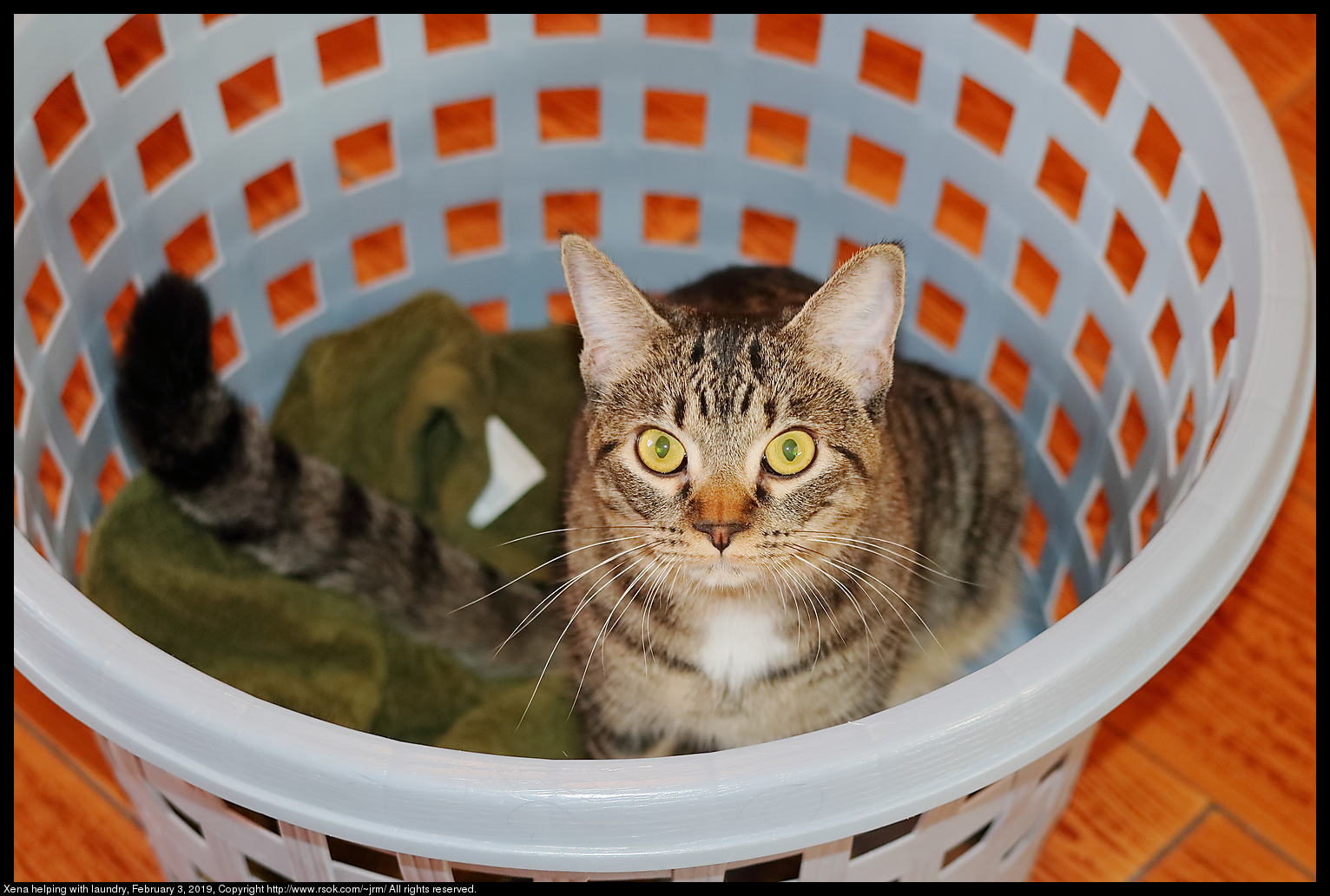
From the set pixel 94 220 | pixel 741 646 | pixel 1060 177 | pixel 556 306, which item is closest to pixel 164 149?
pixel 94 220

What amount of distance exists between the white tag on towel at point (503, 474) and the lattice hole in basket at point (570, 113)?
515mm

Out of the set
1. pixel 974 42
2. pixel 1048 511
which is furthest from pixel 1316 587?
pixel 974 42

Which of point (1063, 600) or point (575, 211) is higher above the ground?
point (575, 211)

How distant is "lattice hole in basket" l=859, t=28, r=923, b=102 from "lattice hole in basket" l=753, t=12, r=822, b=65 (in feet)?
0.32

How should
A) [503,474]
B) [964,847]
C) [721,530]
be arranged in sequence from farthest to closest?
[503,474] → [964,847] → [721,530]

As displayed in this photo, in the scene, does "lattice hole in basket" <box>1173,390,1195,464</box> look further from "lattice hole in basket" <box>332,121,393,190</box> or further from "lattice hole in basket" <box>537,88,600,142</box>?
"lattice hole in basket" <box>332,121,393,190</box>

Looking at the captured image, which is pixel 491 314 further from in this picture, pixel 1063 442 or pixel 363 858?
pixel 363 858

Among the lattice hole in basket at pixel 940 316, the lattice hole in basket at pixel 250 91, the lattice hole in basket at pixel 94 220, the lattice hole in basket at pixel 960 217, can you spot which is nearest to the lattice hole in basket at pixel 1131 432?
the lattice hole in basket at pixel 940 316

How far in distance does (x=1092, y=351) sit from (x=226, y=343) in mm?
1304

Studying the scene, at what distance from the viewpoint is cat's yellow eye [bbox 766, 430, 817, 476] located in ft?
3.73

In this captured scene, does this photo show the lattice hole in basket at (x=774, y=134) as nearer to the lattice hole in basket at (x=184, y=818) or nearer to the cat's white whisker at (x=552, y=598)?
the cat's white whisker at (x=552, y=598)

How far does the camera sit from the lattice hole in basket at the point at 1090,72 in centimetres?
202

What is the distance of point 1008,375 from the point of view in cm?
189

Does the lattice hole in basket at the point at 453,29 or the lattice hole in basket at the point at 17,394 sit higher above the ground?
the lattice hole in basket at the point at 453,29
